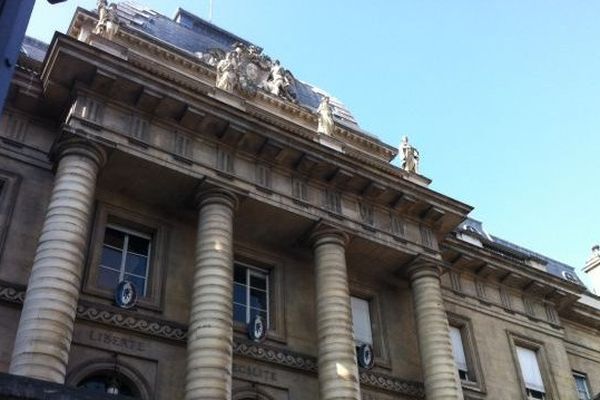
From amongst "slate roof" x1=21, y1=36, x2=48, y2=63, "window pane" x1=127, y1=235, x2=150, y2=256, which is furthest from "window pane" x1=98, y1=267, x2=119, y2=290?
"slate roof" x1=21, y1=36, x2=48, y2=63

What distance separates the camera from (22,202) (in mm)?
18188

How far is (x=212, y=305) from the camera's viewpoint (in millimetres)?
17484

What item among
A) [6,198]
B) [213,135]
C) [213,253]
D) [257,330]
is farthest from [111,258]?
[213,135]

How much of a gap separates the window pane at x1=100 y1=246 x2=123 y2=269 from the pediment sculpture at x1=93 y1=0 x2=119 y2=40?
7730mm

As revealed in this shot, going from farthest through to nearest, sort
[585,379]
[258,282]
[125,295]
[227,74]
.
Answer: [585,379] → [227,74] → [258,282] → [125,295]

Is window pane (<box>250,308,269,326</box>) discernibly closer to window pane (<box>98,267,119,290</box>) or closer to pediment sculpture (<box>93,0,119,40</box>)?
window pane (<box>98,267,119,290</box>)

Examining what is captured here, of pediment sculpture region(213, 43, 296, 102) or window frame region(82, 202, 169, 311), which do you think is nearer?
window frame region(82, 202, 169, 311)

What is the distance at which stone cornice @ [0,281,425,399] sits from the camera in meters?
17.2

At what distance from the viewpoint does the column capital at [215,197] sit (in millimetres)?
19750

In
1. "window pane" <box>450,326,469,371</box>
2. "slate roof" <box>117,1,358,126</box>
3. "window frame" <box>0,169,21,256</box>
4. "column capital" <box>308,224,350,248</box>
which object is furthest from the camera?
"slate roof" <box>117,1,358,126</box>

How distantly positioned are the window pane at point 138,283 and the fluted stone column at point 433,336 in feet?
28.3

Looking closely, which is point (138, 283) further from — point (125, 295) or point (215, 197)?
point (215, 197)

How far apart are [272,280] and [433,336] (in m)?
5.20

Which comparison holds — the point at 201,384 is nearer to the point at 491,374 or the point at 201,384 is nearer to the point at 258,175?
the point at 258,175
